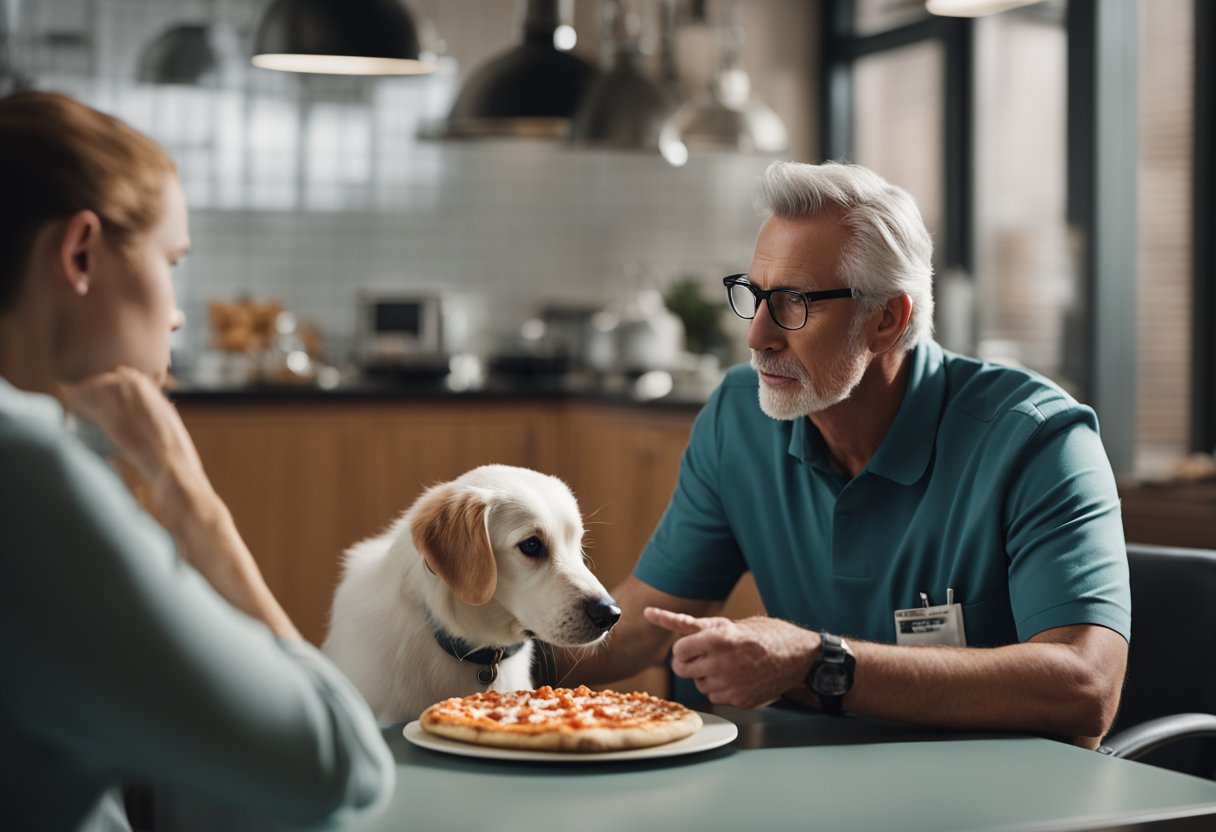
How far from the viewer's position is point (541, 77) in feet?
15.5

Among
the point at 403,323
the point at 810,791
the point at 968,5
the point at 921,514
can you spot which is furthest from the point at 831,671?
the point at 403,323

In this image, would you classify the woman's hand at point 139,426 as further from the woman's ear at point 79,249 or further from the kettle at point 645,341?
the kettle at point 645,341

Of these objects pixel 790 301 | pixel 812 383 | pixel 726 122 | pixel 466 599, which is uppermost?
pixel 726 122

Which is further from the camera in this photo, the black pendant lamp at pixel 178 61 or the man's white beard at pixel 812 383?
the black pendant lamp at pixel 178 61

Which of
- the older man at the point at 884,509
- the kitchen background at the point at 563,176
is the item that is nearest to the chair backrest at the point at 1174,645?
the older man at the point at 884,509

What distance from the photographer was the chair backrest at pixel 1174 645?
1821 mm

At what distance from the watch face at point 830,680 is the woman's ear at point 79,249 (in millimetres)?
821

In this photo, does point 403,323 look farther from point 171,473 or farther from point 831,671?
point 171,473

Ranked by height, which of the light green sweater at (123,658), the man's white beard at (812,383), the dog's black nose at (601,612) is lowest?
the dog's black nose at (601,612)

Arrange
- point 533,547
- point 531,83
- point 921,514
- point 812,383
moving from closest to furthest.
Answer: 1. point 533,547
2. point 921,514
3. point 812,383
4. point 531,83

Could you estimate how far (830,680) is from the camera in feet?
4.74

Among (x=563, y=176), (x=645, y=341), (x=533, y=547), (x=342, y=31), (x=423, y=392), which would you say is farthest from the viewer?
(x=563, y=176)

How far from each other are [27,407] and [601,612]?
0.92 metres

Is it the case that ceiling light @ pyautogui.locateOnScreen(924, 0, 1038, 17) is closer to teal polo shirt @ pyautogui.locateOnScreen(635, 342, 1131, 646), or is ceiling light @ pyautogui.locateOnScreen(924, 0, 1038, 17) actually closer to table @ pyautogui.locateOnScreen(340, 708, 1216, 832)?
teal polo shirt @ pyautogui.locateOnScreen(635, 342, 1131, 646)
